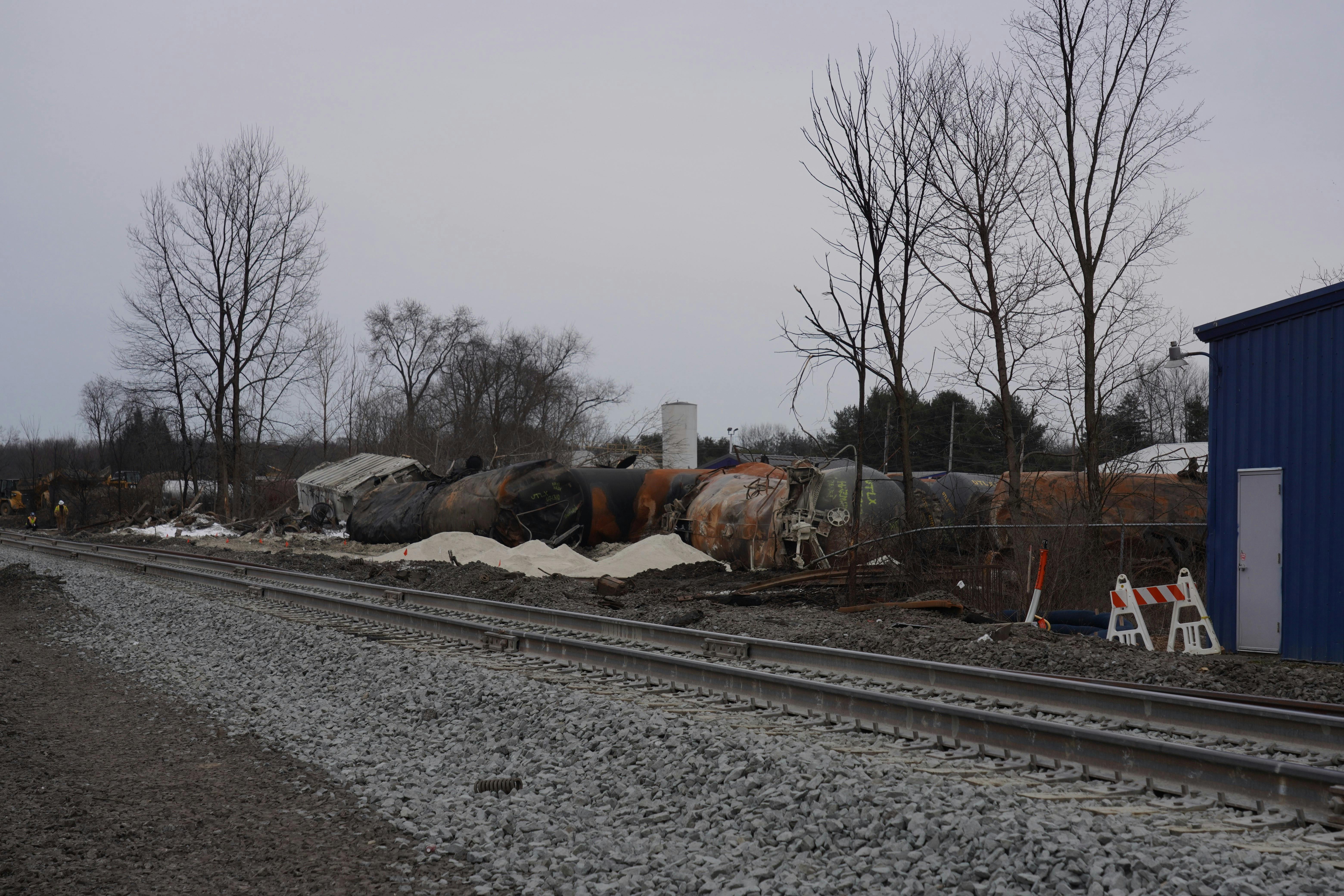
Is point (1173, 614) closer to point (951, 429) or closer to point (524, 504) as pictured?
point (524, 504)

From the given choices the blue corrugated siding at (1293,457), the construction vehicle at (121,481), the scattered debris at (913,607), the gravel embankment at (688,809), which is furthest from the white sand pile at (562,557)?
the construction vehicle at (121,481)

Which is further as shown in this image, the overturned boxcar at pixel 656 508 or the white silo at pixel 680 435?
the white silo at pixel 680 435

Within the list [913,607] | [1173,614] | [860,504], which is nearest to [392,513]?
[860,504]

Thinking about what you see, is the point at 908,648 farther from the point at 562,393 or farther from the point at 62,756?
the point at 562,393

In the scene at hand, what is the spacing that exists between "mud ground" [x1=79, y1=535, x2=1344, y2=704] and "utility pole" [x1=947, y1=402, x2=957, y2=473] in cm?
3413

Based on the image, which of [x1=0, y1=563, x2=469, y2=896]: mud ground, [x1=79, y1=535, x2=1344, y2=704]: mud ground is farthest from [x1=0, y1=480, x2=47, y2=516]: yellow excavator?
[x1=0, y1=563, x2=469, y2=896]: mud ground

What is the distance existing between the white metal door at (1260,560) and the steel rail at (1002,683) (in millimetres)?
4628

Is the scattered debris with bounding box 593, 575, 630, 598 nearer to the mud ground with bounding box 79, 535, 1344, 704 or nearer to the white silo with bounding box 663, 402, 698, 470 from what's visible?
the mud ground with bounding box 79, 535, 1344, 704

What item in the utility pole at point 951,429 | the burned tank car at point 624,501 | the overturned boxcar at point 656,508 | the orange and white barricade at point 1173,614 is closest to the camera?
the orange and white barricade at point 1173,614

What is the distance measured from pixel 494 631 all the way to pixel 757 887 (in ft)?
23.6

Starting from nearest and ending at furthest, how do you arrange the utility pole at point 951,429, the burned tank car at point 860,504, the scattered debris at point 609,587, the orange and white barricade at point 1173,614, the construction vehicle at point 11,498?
the orange and white barricade at point 1173,614, the scattered debris at point 609,587, the burned tank car at point 860,504, the utility pole at point 951,429, the construction vehicle at point 11,498

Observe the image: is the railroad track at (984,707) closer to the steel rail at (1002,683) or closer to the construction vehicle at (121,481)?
the steel rail at (1002,683)

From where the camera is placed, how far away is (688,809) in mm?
5246

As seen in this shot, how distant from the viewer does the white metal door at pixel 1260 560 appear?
448 inches
